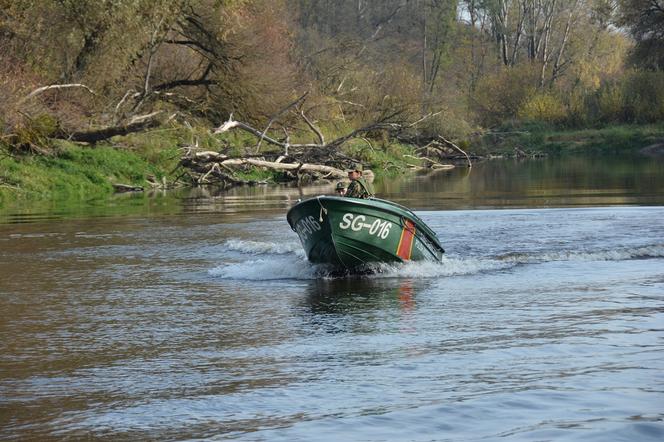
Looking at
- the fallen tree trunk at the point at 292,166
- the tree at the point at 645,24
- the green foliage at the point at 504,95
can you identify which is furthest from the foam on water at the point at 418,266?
the green foliage at the point at 504,95

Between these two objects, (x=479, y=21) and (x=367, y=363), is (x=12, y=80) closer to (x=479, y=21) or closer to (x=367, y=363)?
(x=367, y=363)

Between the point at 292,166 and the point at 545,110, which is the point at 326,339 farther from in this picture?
the point at 545,110

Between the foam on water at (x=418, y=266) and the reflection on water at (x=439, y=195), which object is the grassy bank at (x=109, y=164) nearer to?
the reflection on water at (x=439, y=195)

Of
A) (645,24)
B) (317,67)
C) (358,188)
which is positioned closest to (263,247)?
(358,188)

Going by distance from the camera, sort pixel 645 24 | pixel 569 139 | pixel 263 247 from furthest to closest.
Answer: pixel 569 139
pixel 645 24
pixel 263 247

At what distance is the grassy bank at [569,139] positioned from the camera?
69.3 meters

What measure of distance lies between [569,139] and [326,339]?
63539mm

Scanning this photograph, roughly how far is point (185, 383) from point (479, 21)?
286 ft

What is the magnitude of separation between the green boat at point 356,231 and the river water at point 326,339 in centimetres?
29

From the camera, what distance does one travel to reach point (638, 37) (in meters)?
67.9

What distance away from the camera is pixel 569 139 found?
235 ft

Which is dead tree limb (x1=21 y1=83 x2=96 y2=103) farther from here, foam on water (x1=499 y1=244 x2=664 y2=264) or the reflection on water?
foam on water (x1=499 y1=244 x2=664 y2=264)

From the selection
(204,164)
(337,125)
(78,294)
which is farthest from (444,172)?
(78,294)

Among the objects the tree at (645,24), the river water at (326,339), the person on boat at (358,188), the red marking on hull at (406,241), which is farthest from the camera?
the tree at (645,24)
